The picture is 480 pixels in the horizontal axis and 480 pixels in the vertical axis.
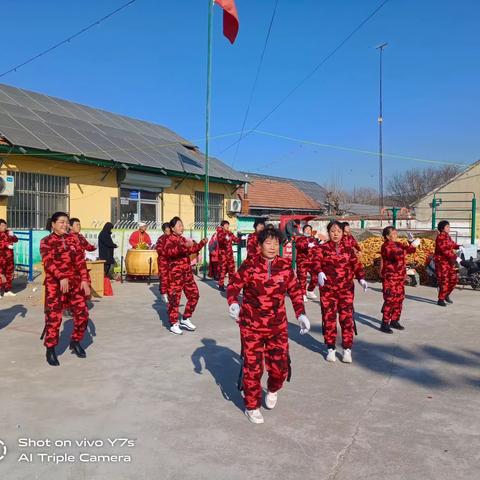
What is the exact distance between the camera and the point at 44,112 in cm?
1625

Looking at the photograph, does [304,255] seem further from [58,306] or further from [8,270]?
[8,270]

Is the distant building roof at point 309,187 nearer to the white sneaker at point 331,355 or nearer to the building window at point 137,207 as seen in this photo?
the building window at point 137,207

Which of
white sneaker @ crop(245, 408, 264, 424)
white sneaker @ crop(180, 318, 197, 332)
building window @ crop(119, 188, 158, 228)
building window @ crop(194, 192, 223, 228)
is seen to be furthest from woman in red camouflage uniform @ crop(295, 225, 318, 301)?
building window @ crop(194, 192, 223, 228)

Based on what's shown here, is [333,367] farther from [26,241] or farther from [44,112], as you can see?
[44,112]

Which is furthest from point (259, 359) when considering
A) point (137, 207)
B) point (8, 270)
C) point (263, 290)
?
point (137, 207)

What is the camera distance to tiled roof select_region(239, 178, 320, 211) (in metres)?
32.0

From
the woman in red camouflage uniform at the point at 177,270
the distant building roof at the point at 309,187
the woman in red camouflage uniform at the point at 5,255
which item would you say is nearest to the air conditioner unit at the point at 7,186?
the woman in red camouflage uniform at the point at 5,255

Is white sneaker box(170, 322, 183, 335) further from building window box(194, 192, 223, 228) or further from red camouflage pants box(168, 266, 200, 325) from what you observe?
building window box(194, 192, 223, 228)

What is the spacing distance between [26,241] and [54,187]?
1.84 m

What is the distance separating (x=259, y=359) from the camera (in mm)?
4223

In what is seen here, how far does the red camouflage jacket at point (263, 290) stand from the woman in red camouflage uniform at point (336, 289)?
160cm

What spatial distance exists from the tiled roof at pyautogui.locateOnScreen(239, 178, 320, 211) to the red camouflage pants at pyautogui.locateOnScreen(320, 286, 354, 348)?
24.8 metres

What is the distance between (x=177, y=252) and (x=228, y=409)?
3.29 metres

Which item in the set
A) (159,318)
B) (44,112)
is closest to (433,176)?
(44,112)
